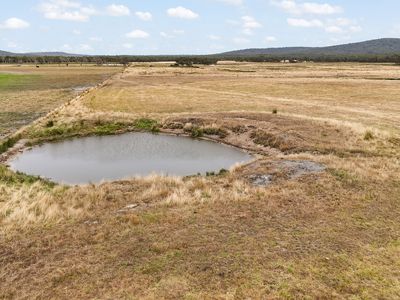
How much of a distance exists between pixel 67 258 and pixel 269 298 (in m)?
6.52

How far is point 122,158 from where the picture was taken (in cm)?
3206

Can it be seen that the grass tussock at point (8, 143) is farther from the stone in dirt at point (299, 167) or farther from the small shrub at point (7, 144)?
the stone in dirt at point (299, 167)

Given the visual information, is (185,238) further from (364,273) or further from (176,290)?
(364,273)

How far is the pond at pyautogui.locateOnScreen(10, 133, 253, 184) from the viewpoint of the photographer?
1102 inches

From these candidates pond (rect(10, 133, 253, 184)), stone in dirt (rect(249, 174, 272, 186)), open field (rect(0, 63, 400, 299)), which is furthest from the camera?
pond (rect(10, 133, 253, 184))

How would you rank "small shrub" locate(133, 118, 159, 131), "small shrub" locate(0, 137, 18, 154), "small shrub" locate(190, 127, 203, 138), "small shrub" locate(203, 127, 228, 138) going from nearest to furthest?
"small shrub" locate(0, 137, 18, 154) → "small shrub" locate(203, 127, 228, 138) → "small shrub" locate(190, 127, 203, 138) → "small shrub" locate(133, 118, 159, 131)

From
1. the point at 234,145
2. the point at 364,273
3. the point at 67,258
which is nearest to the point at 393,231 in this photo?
the point at 364,273

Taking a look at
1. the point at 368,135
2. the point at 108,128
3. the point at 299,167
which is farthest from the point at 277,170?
the point at 108,128

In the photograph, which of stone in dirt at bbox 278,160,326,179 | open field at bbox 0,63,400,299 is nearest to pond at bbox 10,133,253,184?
open field at bbox 0,63,400,299

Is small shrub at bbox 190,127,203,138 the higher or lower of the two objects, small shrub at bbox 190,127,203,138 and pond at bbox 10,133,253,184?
the higher

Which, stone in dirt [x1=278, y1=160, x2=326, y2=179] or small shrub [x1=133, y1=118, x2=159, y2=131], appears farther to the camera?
small shrub [x1=133, y1=118, x2=159, y2=131]

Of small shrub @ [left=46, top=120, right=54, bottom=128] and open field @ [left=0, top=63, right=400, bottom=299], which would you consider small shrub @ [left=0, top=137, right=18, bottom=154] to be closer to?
small shrub @ [left=46, top=120, right=54, bottom=128]

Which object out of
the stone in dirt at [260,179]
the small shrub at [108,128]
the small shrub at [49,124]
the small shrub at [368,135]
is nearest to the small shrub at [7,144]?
the small shrub at [49,124]

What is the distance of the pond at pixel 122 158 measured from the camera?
1102 inches
